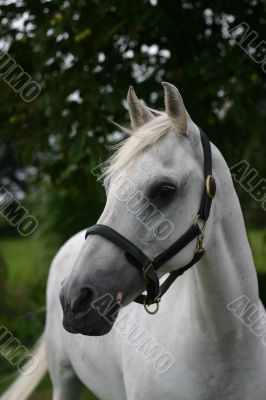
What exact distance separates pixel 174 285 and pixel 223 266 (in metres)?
0.44

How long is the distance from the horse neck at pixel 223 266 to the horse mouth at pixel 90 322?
19.5 inches

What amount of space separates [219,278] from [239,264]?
122 mm

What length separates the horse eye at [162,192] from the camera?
2369mm

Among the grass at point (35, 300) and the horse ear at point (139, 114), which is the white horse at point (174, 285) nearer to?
the horse ear at point (139, 114)

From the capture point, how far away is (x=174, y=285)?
2.99m

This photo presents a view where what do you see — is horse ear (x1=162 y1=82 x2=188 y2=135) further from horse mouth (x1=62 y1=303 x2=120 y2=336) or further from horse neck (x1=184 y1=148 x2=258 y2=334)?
horse mouth (x1=62 y1=303 x2=120 y2=336)

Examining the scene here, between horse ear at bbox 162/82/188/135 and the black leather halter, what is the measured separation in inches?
5.4

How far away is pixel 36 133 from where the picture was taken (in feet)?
17.3

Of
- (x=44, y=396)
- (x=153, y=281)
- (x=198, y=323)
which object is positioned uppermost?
(x=153, y=281)

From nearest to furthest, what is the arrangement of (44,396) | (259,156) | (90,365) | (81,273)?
1. (81,273)
2. (90,365)
3. (259,156)
4. (44,396)

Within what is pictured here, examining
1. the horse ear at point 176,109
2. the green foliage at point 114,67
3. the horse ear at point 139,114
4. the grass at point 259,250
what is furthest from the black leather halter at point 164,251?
the grass at point 259,250

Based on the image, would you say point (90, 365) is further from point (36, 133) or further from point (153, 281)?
point (36, 133)

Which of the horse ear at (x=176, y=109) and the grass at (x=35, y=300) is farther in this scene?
the grass at (x=35, y=300)

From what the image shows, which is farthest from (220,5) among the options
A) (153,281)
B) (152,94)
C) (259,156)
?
(153,281)
